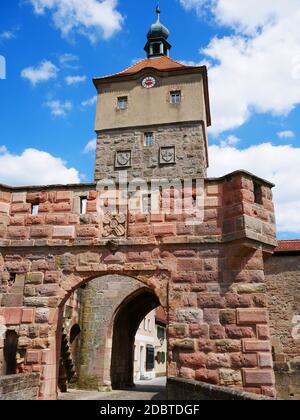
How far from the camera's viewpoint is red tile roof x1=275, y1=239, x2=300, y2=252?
13359 millimetres

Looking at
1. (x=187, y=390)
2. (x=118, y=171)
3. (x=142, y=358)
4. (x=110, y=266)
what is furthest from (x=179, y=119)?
(x=187, y=390)

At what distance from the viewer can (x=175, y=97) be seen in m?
22.2

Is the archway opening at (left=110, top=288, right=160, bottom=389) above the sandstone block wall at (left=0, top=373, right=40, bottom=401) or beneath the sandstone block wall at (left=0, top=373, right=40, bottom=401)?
above

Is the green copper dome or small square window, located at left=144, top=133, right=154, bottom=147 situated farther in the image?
the green copper dome

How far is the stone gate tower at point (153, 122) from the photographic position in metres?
20.9

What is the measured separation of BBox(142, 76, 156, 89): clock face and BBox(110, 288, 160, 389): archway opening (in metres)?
11.3

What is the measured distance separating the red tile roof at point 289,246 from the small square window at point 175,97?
1079 cm

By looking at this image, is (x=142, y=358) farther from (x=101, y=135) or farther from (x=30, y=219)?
(x=30, y=219)

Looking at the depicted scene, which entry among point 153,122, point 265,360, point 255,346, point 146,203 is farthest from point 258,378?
point 153,122

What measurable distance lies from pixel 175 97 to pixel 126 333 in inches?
468

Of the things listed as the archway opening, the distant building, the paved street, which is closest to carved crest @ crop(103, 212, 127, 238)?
the paved street

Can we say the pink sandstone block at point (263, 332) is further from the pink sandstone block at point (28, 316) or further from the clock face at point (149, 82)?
the clock face at point (149, 82)

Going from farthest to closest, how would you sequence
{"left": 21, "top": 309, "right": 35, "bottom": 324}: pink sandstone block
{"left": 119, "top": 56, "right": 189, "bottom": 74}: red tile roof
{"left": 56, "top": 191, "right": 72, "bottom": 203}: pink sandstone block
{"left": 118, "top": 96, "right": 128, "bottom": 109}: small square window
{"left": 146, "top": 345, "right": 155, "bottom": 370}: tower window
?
{"left": 146, "top": 345, "right": 155, "bottom": 370}: tower window
{"left": 119, "top": 56, "right": 189, "bottom": 74}: red tile roof
{"left": 118, "top": 96, "right": 128, "bottom": 109}: small square window
{"left": 56, "top": 191, "right": 72, "bottom": 203}: pink sandstone block
{"left": 21, "top": 309, "right": 35, "bottom": 324}: pink sandstone block

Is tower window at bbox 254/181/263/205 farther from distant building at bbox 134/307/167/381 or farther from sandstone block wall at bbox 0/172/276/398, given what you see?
distant building at bbox 134/307/167/381
